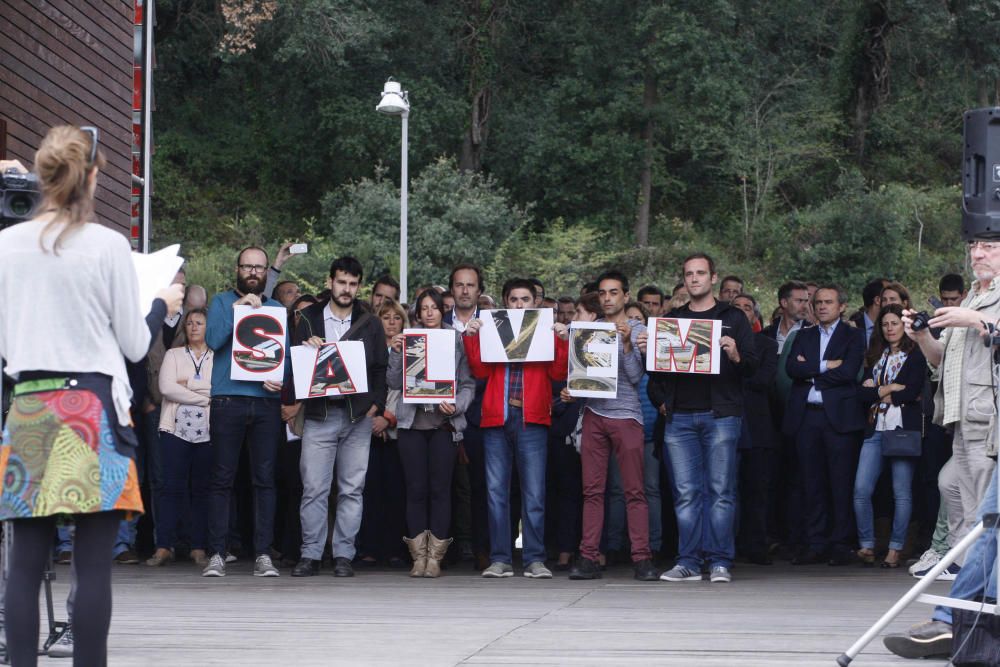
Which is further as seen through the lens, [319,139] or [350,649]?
[319,139]

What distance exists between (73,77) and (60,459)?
8.34 metres

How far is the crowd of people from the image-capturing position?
9.08 meters

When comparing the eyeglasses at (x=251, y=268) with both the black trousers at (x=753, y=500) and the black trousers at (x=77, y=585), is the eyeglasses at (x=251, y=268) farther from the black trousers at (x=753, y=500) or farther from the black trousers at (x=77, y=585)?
the black trousers at (x=77, y=585)

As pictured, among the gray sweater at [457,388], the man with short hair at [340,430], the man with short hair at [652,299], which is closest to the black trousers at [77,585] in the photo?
the man with short hair at [340,430]

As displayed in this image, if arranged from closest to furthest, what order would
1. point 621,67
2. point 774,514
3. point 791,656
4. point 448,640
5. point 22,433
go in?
point 22,433, point 791,656, point 448,640, point 774,514, point 621,67

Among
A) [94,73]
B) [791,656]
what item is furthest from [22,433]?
[94,73]

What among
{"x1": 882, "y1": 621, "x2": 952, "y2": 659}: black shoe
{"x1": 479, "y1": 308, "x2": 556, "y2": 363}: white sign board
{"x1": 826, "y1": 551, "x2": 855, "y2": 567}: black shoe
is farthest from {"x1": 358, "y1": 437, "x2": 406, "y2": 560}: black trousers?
{"x1": 882, "y1": 621, "x2": 952, "y2": 659}: black shoe

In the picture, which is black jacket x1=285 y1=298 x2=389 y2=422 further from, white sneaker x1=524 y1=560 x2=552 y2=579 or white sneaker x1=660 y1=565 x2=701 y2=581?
white sneaker x1=660 y1=565 x2=701 y2=581

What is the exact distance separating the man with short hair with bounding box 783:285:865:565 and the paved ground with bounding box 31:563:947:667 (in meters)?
0.57

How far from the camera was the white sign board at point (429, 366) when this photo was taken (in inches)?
363

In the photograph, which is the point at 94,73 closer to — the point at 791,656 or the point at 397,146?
the point at 791,656

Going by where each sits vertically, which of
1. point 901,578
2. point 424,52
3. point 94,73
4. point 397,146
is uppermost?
point 424,52

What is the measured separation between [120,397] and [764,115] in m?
37.0

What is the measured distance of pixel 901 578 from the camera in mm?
9297
